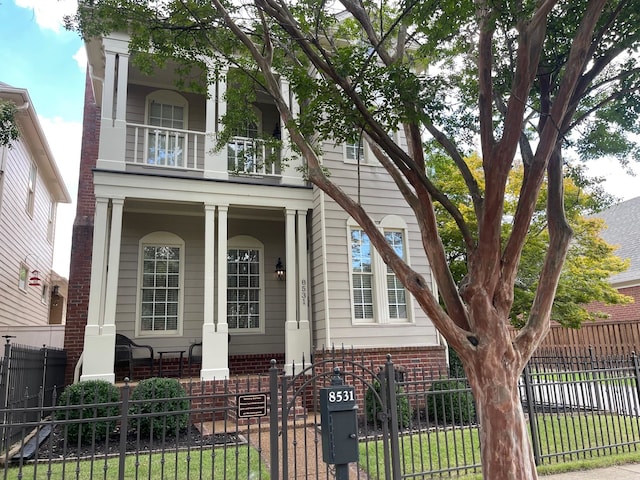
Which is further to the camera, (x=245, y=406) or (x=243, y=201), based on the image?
(x=243, y=201)

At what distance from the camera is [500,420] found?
4.40 metres

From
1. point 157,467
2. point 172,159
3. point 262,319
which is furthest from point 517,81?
point 262,319

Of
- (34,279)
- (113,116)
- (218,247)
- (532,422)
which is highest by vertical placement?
(113,116)

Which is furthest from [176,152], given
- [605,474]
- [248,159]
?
[605,474]

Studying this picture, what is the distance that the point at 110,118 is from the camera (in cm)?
940

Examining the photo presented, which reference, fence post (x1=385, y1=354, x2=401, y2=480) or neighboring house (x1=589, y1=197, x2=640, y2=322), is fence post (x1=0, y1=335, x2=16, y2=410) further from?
neighboring house (x1=589, y1=197, x2=640, y2=322)

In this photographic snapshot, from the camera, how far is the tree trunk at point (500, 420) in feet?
14.2

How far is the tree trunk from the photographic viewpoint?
432 centimetres

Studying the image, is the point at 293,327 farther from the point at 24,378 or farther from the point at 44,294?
the point at 44,294

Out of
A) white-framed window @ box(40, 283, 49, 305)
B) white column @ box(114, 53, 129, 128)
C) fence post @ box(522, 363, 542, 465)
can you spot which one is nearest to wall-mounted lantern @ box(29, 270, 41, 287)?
white-framed window @ box(40, 283, 49, 305)

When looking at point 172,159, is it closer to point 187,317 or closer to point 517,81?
point 187,317

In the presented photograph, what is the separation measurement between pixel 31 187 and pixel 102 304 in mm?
8084

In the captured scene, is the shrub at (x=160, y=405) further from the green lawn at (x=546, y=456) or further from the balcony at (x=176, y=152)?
the balcony at (x=176, y=152)

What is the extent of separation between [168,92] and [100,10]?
4.93 meters
